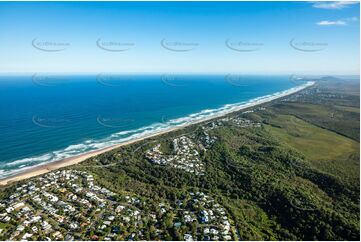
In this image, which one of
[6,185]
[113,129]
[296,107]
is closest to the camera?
[6,185]

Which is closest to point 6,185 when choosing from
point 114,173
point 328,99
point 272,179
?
point 114,173

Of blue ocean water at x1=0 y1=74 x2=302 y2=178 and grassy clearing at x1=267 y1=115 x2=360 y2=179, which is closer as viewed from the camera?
grassy clearing at x1=267 y1=115 x2=360 y2=179

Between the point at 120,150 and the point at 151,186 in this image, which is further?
the point at 120,150

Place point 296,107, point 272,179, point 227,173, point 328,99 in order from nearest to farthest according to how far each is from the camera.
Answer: point 272,179 → point 227,173 → point 296,107 → point 328,99

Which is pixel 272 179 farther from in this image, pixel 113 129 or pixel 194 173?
pixel 113 129

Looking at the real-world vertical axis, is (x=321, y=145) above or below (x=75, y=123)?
below

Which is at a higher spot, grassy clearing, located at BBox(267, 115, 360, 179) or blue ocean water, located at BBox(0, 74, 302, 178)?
blue ocean water, located at BBox(0, 74, 302, 178)

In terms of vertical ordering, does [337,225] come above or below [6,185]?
below

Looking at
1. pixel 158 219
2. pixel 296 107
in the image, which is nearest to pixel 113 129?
pixel 158 219

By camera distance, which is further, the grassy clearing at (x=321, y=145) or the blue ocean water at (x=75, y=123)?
the blue ocean water at (x=75, y=123)

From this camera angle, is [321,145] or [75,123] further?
[75,123]

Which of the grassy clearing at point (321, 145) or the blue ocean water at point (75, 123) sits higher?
the blue ocean water at point (75, 123)
